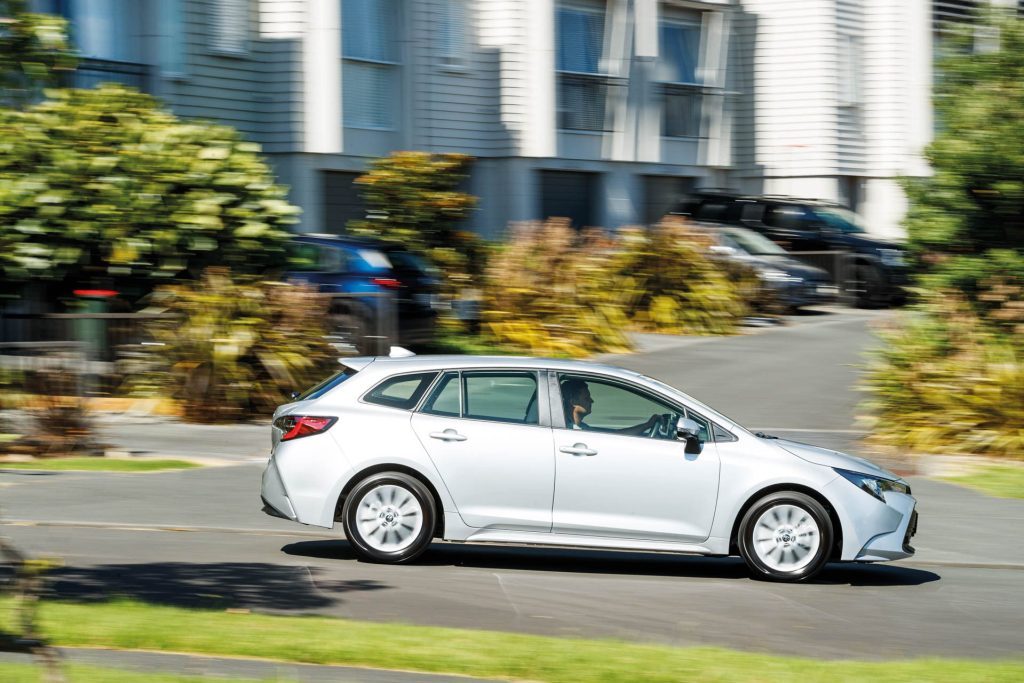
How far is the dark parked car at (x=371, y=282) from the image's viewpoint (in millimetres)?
17750

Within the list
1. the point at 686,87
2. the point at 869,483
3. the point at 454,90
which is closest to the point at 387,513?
the point at 869,483

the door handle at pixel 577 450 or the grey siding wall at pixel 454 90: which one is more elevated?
the grey siding wall at pixel 454 90

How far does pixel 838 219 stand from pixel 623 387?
1940 cm

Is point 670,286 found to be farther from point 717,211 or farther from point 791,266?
point 717,211

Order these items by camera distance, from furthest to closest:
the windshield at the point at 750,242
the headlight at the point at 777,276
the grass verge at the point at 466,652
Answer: the windshield at the point at 750,242
the headlight at the point at 777,276
the grass verge at the point at 466,652

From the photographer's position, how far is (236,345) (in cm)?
1616

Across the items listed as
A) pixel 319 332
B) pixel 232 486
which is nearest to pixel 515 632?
pixel 232 486

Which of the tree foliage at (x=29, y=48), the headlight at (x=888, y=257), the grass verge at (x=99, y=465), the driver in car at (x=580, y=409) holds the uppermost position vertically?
the tree foliage at (x=29, y=48)

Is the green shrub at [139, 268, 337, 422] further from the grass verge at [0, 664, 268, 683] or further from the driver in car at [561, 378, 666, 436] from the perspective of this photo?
the grass verge at [0, 664, 268, 683]

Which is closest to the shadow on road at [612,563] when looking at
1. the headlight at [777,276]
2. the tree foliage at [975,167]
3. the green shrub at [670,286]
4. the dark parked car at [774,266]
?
the tree foliage at [975,167]

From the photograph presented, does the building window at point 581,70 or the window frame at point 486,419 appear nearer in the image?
the window frame at point 486,419

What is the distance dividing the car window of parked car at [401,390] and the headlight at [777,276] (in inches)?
624

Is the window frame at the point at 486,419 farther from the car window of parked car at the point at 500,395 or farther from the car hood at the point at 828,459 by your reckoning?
the car hood at the point at 828,459

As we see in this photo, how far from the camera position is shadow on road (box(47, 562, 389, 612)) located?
8359 millimetres
